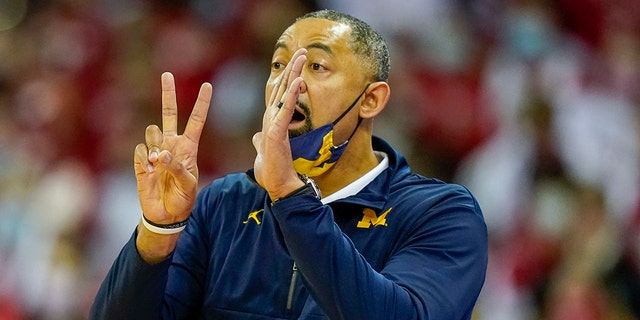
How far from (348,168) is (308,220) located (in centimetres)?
59

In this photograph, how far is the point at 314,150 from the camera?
2264 millimetres

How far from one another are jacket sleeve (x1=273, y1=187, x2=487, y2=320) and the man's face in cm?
32

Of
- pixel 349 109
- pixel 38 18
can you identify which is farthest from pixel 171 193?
pixel 38 18

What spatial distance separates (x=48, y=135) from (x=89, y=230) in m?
0.52

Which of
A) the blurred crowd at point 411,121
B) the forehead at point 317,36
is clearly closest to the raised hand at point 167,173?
the forehead at point 317,36

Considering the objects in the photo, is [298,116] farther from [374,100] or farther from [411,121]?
[411,121]

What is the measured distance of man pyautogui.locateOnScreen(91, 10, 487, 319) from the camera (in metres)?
1.93

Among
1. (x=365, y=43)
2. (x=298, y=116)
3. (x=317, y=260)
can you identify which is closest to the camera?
(x=317, y=260)

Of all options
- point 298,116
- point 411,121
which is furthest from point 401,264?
point 411,121

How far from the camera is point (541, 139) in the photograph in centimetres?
383

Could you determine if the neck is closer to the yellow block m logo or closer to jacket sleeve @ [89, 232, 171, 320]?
the yellow block m logo

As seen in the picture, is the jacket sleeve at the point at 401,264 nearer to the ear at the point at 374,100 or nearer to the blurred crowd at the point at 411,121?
the ear at the point at 374,100

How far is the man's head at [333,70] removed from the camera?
232cm

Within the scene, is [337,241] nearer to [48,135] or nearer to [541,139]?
[541,139]
